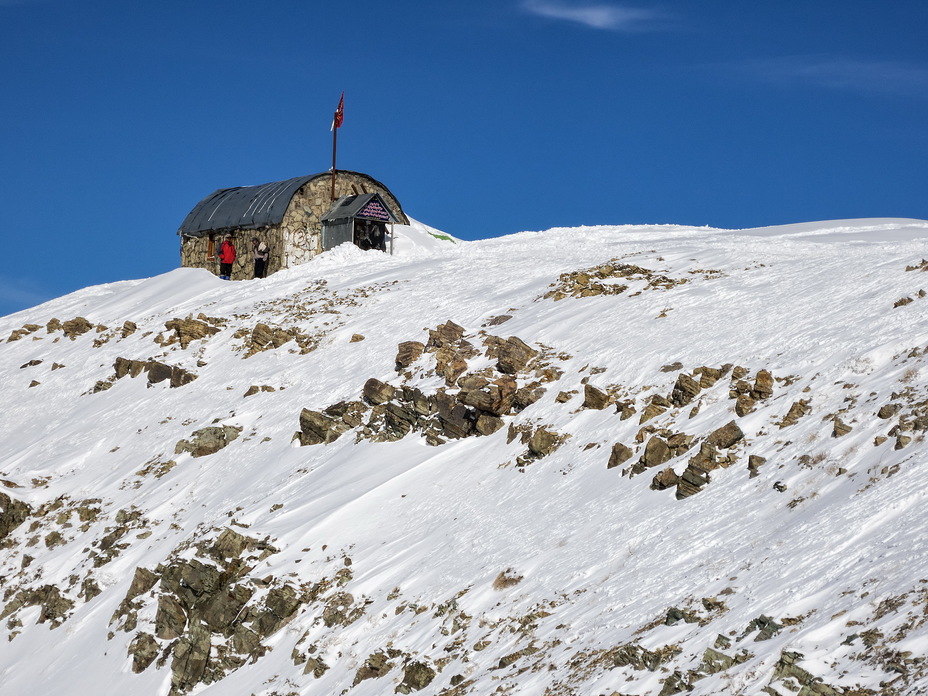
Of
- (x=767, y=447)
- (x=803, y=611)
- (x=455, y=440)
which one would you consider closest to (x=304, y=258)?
(x=455, y=440)

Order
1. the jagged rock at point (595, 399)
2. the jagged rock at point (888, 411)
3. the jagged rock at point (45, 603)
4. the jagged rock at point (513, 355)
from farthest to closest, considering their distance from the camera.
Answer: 1. the jagged rock at point (513, 355)
2. the jagged rock at point (45, 603)
3. the jagged rock at point (595, 399)
4. the jagged rock at point (888, 411)

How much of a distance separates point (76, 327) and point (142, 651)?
1783 cm

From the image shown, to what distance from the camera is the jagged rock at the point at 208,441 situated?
1892 cm

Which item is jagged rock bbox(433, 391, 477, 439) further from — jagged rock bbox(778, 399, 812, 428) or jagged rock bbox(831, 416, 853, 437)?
jagged rock bbox(831, 416, 853, 437)

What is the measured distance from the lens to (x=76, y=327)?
29062 millimetres

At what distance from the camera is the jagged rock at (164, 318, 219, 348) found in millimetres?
25125

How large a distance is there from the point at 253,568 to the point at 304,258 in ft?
72.6

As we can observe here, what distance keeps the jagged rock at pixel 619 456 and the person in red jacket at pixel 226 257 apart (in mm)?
24930

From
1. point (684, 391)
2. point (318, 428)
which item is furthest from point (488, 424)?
point (318, 428)

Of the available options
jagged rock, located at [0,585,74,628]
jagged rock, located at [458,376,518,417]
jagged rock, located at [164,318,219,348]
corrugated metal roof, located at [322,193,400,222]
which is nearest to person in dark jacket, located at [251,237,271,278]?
corrugated metal roof, located at [322,193,400,222]

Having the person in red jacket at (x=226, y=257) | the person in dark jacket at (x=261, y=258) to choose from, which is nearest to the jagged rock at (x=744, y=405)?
the person in dark jacket at (x=261, y=258)

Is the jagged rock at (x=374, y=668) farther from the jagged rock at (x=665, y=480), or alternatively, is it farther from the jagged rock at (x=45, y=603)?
the jagged rock at (x=45, y=603)

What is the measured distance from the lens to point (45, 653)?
14.7 meters

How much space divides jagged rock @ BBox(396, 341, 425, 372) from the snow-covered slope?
11 centimetres
